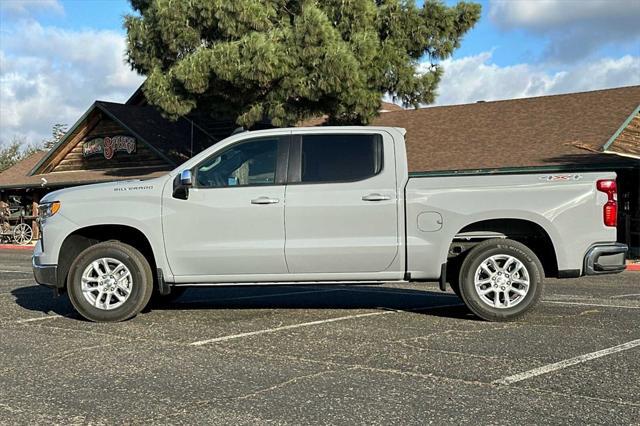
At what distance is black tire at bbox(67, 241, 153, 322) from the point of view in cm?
723

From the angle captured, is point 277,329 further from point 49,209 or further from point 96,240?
point 49,209

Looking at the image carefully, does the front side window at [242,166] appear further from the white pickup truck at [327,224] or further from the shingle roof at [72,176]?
the shingle roof at [72,176]

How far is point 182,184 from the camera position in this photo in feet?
23.4

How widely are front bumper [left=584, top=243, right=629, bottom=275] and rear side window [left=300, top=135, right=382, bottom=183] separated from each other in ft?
7.54

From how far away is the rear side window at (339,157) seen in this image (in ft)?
23.7

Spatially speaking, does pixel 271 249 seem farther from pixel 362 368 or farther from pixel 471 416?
pixel 471 416

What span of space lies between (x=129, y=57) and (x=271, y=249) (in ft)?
58.1

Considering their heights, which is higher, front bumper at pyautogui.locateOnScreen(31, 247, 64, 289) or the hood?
the hood

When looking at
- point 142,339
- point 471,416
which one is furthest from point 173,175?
point 471,416

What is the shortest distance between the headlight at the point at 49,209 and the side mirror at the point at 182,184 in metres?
1.29

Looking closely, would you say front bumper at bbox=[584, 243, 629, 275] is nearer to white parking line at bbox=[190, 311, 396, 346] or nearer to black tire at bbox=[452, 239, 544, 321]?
black tire at bbox=[452, 239, 544, 321]

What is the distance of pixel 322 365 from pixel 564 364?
1873mm

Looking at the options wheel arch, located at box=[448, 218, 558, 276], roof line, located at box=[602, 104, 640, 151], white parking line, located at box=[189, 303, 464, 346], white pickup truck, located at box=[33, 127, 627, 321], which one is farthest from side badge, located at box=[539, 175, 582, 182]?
roof line, located at box=[602, 104, 640, 151]

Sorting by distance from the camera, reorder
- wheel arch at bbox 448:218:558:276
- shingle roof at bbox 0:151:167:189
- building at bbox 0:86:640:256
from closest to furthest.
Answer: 1. wheel arch at bbox 448:218:558:276
2. building at bbox 0:86:640:256
3. shingle roof at bbox 0:151:167:189
